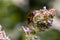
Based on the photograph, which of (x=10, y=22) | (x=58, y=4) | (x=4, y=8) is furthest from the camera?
(x=58, y=4)

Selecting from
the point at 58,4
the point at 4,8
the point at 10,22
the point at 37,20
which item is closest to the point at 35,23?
the point at 37,20

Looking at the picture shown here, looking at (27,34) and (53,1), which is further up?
(53,1)

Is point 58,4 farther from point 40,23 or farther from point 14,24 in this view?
point 40,23

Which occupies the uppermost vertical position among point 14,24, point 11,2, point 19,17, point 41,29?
point 11,2

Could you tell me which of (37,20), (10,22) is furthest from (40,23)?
(10,22)

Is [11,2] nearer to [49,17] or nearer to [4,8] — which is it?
[4,8]

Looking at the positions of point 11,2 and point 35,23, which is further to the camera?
point 11,2

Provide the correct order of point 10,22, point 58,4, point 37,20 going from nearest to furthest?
point 37,20, point 10,22, point 58,4

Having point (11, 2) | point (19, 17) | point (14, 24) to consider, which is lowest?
point (14, 24)

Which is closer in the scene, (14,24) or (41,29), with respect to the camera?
(41,29)
